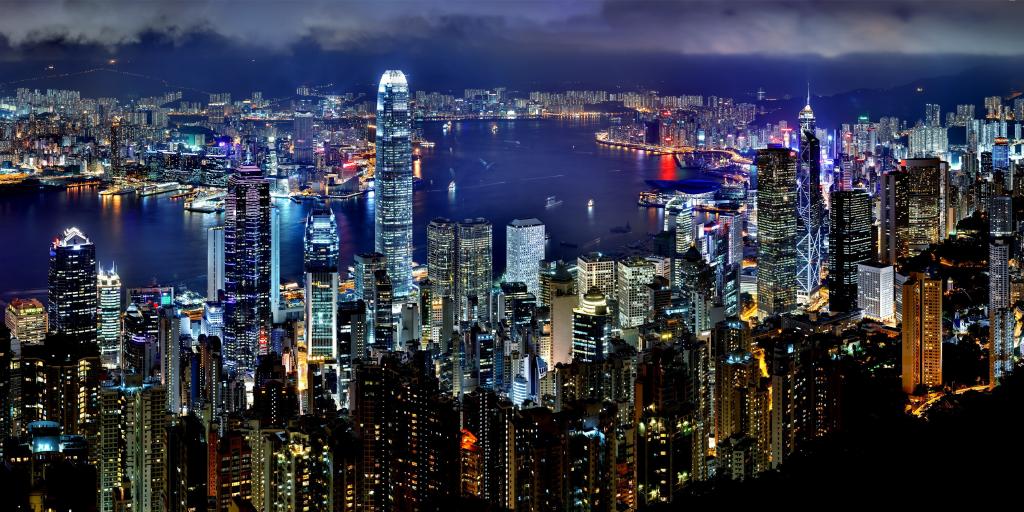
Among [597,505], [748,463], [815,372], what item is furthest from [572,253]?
[597,505]

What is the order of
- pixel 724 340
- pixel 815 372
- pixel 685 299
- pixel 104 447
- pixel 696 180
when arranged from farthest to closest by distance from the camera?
pixel 696 180 → pixel 685 299 → pixel 724 340 → pixel 815 372 → pixel 104 447

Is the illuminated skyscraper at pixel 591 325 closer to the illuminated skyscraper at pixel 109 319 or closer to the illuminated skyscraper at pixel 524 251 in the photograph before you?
the illuminated skyscraper at pixel 524 251

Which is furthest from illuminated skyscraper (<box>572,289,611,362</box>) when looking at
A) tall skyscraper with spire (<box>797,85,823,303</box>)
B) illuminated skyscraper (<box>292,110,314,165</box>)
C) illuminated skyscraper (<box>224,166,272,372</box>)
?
illuminated skyscraper (<box>292,110,314,165</box>)

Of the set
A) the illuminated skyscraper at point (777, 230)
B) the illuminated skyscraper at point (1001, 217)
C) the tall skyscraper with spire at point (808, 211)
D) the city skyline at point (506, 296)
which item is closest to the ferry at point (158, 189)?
the city skyline at point (506, 296)

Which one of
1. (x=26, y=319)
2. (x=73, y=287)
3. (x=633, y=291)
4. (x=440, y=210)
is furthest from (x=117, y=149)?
(x=633, y=291)

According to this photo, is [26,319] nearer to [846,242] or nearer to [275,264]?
[275,264]

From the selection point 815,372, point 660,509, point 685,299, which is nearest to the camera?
point 660,509

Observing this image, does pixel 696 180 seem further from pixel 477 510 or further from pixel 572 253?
pixel 477 510
